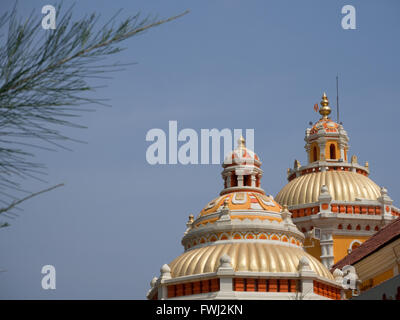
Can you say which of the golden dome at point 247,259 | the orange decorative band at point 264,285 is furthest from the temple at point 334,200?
the orange decorative band at point 264,285

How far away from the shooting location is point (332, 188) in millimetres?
62750

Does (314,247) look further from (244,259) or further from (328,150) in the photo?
(244,259)

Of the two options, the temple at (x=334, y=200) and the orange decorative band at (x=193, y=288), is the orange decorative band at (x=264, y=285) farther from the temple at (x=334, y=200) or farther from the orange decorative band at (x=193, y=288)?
the temple at (x=334, y=200)

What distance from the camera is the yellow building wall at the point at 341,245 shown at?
59.8m

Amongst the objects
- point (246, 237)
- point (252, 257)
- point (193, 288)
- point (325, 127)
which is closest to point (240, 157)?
point (246, 237)

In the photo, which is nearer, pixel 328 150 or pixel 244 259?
pixel 244 259

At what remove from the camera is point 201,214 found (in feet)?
158

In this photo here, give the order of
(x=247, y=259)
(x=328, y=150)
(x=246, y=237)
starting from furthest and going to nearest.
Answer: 1. (x=328, y=150)
2. (x=246, y=237)
3. (x=247, y=259)

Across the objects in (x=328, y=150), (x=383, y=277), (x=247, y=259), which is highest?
(x=328, y=150)

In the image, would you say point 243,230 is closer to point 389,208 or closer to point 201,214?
point 201,214

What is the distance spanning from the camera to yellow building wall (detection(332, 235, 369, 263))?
59.8 metres

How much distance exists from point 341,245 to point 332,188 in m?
4.45
